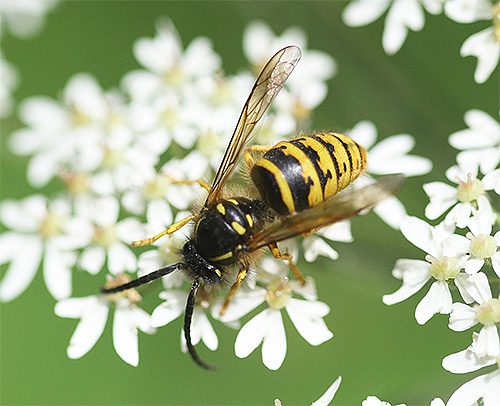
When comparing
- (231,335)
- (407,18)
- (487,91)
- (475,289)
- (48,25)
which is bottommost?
(475,289)

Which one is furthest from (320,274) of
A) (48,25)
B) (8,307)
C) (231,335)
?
(48,25)

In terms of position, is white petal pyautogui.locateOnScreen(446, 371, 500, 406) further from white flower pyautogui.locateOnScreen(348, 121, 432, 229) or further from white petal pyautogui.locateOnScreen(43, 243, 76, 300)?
white petal pyautogui.locateOnScreen(43, 243, 76, 300)

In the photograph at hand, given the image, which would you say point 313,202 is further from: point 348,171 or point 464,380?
point 464,380

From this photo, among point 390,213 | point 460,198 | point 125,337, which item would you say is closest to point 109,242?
point 125,337

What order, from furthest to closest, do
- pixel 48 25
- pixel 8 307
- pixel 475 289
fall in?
pixel 48 25 < pixel 8 307 < pixel 475 289

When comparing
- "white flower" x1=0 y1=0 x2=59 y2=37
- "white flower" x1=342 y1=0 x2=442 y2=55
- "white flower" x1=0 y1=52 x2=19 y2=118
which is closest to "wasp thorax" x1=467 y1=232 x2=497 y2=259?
"white flower" x1=342 y1=0 x2=442 y2=55

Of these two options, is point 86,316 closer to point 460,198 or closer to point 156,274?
point 156,274

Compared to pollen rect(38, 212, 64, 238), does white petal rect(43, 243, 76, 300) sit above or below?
below
